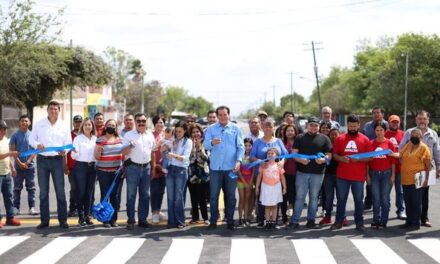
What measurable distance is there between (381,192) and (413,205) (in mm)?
560

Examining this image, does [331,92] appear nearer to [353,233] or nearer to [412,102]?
[412,102]

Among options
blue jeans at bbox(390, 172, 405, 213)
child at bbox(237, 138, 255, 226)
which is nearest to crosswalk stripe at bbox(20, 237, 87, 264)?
child at bbox(237, 138, 255, 226)

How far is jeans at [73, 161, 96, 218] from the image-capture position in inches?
413

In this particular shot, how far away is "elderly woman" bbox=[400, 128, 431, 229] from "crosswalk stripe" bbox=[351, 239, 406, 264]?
130cm

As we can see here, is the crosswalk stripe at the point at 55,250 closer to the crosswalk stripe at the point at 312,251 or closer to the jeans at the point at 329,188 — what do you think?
the crosswalk stripe at the point at 312,251

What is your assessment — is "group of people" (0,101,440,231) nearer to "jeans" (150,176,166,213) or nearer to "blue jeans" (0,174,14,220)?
"blue jeans" (0,174,14,220)

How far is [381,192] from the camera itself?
34.8ft

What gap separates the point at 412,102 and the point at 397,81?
7.97 feet

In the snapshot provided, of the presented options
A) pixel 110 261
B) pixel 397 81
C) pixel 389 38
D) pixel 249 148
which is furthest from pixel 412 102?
pixel 110 261

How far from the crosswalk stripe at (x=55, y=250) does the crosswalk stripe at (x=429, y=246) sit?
4.98 metres

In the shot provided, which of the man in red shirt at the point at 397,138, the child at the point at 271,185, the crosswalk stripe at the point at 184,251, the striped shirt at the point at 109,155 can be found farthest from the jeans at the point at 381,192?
the striped shirt at the point at 109,155

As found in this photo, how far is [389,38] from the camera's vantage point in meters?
91.9

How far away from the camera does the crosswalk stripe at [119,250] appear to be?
8187 millimetres

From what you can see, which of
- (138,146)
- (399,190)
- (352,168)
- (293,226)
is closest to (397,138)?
(399,190)
